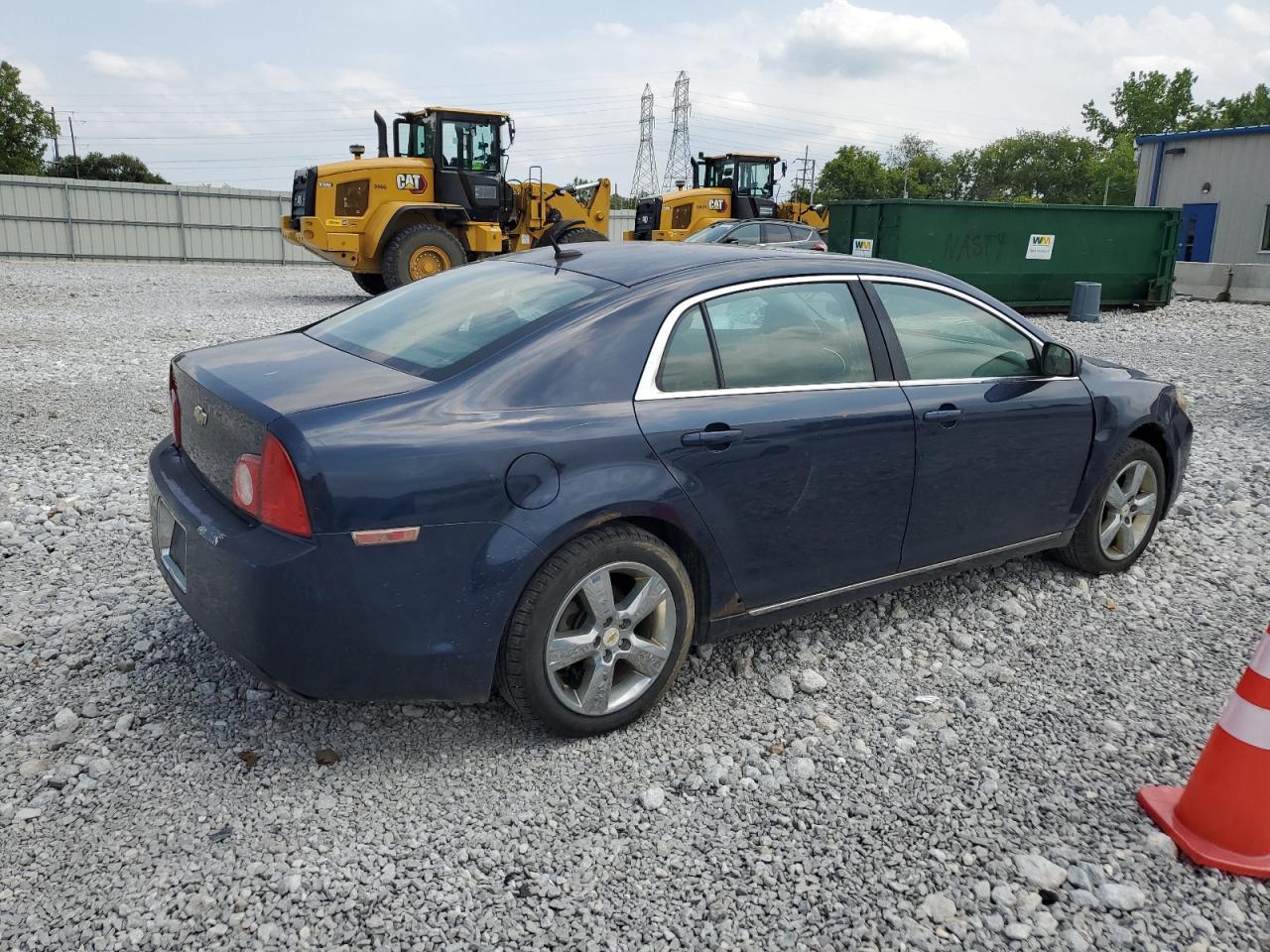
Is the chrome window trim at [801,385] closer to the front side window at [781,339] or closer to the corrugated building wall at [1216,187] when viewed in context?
the front side window at [781,339]

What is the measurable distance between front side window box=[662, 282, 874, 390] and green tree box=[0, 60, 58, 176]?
5320cm

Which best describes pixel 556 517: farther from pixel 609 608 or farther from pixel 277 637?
pixel 277 637

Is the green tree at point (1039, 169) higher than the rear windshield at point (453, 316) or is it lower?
higher

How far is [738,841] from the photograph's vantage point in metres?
2.75

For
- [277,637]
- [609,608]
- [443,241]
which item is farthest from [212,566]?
[443,241]

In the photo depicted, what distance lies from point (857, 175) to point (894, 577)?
95.6 m

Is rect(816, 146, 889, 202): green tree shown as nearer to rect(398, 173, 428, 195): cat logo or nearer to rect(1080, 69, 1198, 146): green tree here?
rect(1080, 69, 1198, 146): green tree

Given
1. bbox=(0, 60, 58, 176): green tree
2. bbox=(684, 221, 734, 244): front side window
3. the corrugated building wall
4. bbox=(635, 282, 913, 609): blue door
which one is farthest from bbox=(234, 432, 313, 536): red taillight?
bbox=(0, 60, 58, 176): green tree

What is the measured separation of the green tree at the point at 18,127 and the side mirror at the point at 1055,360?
53.4 meters

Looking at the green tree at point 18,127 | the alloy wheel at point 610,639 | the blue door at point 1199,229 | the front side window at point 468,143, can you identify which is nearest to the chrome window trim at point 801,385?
the alloy wheel at point 610,639

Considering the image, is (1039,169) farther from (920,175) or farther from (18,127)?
(18,127)

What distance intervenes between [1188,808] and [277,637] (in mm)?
2573

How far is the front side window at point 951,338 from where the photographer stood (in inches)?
150

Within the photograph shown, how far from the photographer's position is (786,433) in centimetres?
334
